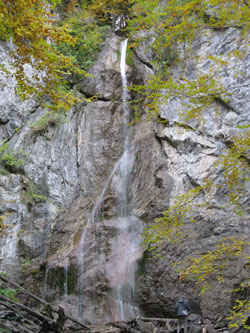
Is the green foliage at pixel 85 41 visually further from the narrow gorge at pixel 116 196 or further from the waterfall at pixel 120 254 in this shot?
the waterfall at pixel 120 254

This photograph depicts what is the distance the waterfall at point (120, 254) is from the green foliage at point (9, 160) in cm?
394

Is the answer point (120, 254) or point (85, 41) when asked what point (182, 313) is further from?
point (85, 41)

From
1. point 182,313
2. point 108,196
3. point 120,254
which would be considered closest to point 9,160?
point 108,196

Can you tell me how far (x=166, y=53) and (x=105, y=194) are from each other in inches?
314

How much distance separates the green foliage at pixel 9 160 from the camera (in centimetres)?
1430

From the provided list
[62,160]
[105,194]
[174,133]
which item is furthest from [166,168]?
[62,160]

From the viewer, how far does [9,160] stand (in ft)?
47.1

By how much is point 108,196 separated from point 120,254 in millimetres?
2859

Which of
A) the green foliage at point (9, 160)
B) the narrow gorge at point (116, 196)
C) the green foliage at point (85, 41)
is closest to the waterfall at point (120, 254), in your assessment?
the narrow gorge at point (116, 196)

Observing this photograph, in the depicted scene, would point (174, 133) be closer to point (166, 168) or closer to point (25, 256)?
point (166, 168)

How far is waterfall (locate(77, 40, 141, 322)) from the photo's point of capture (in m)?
11.0

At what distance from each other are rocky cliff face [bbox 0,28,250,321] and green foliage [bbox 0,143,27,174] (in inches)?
10.0

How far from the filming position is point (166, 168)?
13703 mm

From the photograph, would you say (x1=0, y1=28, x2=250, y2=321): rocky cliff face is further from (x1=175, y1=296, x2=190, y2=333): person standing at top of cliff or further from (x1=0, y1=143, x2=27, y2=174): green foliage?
(x1=175, y1=296, x2=190, y2=333): person standing at top of cliff
